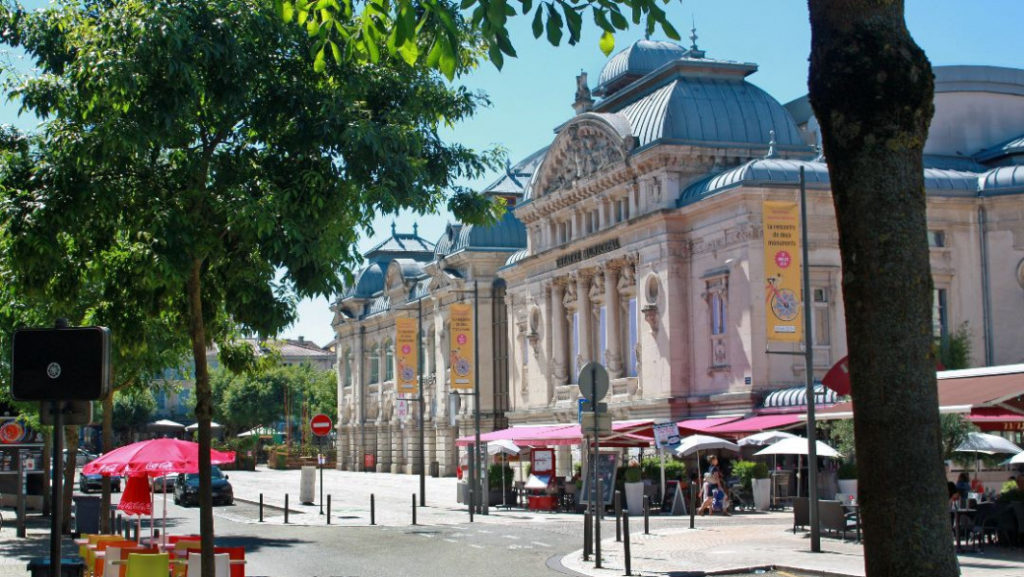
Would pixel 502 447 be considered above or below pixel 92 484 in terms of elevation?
above

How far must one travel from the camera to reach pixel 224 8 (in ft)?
47.2

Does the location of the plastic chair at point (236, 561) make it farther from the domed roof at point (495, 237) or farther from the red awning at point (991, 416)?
the domed roof at point (495, 237)

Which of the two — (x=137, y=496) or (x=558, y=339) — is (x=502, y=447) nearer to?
(x=558, y=339)

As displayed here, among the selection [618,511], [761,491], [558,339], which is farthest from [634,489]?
[558,339]

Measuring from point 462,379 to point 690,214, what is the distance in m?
11.2

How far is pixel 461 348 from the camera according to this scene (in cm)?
5191

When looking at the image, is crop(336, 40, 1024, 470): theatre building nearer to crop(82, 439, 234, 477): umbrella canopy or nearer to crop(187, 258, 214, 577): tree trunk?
crop(82, 439, 234, 477): umbrella canopy

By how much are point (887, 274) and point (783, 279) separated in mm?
34574

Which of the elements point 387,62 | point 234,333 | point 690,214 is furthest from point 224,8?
point 690,214

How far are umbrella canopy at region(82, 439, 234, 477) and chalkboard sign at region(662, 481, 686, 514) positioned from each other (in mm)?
18551

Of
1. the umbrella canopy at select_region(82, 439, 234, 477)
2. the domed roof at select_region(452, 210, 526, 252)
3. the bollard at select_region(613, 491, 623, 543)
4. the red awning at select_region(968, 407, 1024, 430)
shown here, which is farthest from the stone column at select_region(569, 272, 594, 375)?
the umbrella canopy at select_region(82, 439, 234, 477)

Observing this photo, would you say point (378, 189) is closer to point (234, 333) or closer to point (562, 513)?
point (234, 333)

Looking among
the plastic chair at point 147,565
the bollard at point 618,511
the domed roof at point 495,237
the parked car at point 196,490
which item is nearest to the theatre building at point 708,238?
the domed roof at point 495,237

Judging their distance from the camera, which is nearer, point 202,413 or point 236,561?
point 236,561
